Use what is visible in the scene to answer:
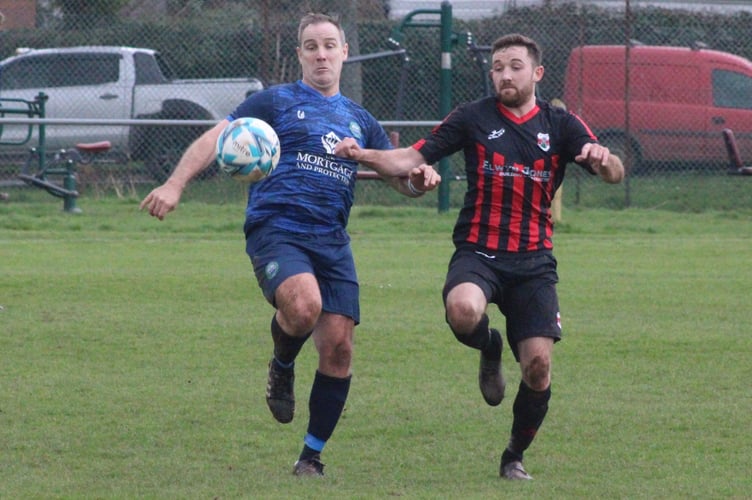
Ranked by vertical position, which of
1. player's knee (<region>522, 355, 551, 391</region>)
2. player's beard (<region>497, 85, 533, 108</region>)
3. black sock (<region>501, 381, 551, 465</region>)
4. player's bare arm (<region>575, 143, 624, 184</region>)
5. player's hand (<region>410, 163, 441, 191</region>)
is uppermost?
player's beard (<region>497, 85, 533, 108</region>)

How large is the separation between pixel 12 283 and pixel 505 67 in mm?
5832

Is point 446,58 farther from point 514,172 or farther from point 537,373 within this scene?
point 537,373

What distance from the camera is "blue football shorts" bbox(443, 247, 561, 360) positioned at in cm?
538

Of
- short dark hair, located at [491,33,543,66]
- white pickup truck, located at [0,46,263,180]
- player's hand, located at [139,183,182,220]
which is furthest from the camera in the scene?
white pickup truck, located at [0,46,263,180]

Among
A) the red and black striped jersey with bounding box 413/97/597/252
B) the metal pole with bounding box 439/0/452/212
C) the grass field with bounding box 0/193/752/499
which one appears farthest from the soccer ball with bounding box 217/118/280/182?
the metal pole with bounding box 439/0/452/212

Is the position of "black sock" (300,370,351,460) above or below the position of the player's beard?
below

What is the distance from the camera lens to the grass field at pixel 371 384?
5.28m

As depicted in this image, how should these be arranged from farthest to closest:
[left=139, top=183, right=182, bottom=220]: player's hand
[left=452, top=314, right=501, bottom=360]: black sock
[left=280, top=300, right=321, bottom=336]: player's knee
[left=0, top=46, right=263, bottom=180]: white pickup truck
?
[left=0, top=46, right=263, bottom=180]: white pickup truck → [left=452, top=314, right=501, bottom=360]: black sock → [left=280, top=300, right=321, bottom=336]: player's knee → [left=139, top=183, right=182, bottom=220]: player's hand

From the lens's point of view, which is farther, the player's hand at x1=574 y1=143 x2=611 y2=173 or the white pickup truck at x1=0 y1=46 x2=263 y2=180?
the white pickup truck at x1=0 y1=46 x2=263 y2=180

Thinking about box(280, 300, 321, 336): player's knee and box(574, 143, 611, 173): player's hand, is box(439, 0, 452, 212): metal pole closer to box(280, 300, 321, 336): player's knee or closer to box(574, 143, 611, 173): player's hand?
box(574, 143, 611, 173): player's hand

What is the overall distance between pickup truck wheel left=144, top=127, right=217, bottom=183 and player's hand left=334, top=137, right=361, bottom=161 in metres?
9.98

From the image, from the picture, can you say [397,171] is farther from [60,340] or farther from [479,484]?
[60,340]

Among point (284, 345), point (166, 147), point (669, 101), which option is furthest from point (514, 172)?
point (669, 101)

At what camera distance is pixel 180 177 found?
17.2 ft
